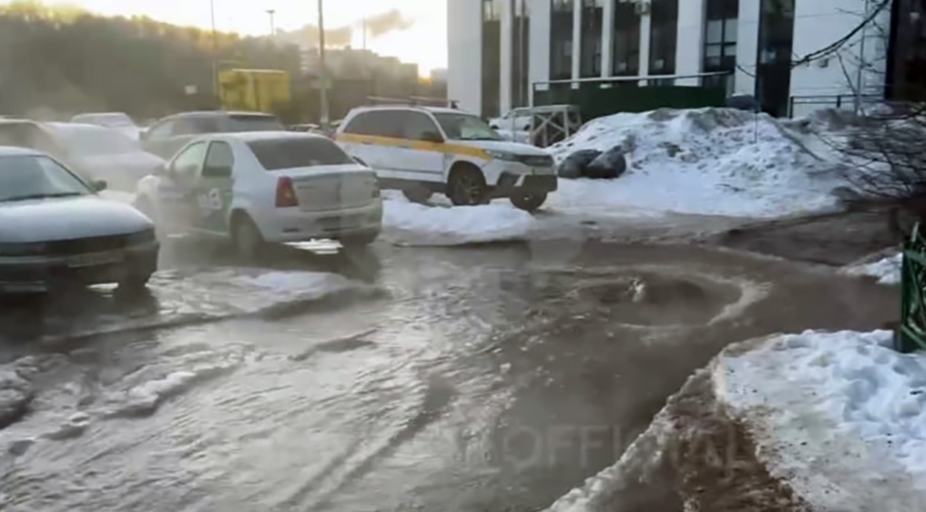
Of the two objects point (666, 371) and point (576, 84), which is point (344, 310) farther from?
point (576, 84)

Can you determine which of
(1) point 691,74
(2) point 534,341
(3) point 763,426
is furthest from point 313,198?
(1) point 691,74

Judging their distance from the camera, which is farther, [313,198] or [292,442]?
[313,198]

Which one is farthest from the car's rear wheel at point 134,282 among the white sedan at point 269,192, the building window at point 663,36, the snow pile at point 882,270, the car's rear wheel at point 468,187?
the building window at point 663,36

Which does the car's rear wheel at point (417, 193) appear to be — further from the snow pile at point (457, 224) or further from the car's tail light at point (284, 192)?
the car's tail light at point (284, 192)

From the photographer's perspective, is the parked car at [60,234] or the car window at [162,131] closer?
the parked car at [60,234]

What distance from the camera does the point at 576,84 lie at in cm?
3788

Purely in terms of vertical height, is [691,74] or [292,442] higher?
[691,74]

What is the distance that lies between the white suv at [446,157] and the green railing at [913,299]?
10045 millimetres

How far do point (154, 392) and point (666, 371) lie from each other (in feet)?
11.7

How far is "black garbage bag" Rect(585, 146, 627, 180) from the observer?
20.9 metres

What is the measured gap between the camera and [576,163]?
2131 cm

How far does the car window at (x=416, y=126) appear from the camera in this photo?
16.7 meters

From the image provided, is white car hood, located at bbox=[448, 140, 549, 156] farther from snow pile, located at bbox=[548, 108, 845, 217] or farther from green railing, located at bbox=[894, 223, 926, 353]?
green railing, located at bbox=[894, 223, 926, 353]

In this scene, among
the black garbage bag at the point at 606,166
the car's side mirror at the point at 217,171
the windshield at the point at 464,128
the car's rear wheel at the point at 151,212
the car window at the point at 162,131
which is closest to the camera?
the car's side mirror at the point at 217,171
